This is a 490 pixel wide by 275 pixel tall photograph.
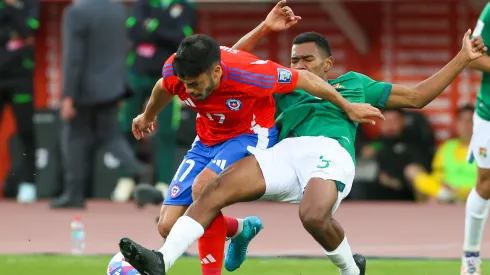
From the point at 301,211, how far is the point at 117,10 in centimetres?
720

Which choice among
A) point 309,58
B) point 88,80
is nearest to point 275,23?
point 309,58

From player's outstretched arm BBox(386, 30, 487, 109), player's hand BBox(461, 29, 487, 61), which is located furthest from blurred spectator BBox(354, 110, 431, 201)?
player's hand BBox(461, 29, 487, 61)

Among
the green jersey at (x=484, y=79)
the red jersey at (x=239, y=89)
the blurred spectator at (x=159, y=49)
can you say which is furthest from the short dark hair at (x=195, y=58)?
the blurred spectator at (x=159, y=49)

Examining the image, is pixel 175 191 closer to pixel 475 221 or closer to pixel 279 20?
pixel 279 20

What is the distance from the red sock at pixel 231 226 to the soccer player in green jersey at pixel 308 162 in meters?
0.13

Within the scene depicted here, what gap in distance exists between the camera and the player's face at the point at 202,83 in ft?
26.0

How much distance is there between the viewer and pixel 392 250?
11.6m

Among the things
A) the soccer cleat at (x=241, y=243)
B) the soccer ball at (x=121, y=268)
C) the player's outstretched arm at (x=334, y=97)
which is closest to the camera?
the soccer ball at (x=121, y=268)

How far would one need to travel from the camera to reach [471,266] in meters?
9.64

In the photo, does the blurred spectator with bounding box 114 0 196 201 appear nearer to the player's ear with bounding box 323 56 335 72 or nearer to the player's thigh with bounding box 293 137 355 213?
the player's ear with bounding box 323 56 335 72

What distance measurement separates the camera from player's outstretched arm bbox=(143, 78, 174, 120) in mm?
8609

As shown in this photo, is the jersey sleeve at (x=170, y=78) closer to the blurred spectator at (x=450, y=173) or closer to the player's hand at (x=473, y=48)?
the player's hand at (x=473, y=48)

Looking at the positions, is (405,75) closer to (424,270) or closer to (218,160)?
(424,270)

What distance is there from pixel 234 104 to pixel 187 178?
0.70 metres
